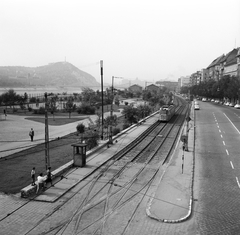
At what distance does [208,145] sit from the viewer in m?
29.0

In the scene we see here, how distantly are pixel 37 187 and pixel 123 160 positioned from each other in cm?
906

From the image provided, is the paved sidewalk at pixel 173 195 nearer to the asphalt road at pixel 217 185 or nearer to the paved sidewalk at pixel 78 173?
the asphalt road at pixel 217 185

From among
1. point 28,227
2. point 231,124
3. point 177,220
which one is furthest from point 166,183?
point 231,124

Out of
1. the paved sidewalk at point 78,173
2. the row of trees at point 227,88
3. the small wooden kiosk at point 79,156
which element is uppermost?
the row of trees at point 227,88

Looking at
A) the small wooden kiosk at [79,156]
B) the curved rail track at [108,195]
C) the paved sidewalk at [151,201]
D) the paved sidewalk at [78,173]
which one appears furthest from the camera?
the small wooden kiosk at [79,156]

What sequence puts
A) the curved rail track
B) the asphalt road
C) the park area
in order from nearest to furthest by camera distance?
the curved rail track < the asphalt road < the park area

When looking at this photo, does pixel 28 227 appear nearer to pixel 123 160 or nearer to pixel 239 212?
pixel 239 212

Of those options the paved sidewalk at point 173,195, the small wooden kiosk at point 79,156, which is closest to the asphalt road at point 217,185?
the paved sidewalk at point 173,195

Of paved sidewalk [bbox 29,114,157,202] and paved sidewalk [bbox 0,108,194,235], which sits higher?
paved sidewalk [bbox 29,114,157,202]

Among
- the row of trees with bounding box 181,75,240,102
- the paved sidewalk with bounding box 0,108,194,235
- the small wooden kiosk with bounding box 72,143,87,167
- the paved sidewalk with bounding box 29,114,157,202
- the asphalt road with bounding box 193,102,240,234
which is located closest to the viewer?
the asphalt road with bounding box 193,102,240,234

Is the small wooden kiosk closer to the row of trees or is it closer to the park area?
the park area

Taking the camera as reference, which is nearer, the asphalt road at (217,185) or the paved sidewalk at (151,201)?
the asphalt road at (217,185)

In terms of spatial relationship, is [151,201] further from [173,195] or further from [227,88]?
[227,88]

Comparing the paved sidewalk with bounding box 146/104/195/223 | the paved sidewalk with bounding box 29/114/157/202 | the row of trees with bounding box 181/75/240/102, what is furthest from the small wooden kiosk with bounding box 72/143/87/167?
the row of trees with bounding box 181/75/240/102
